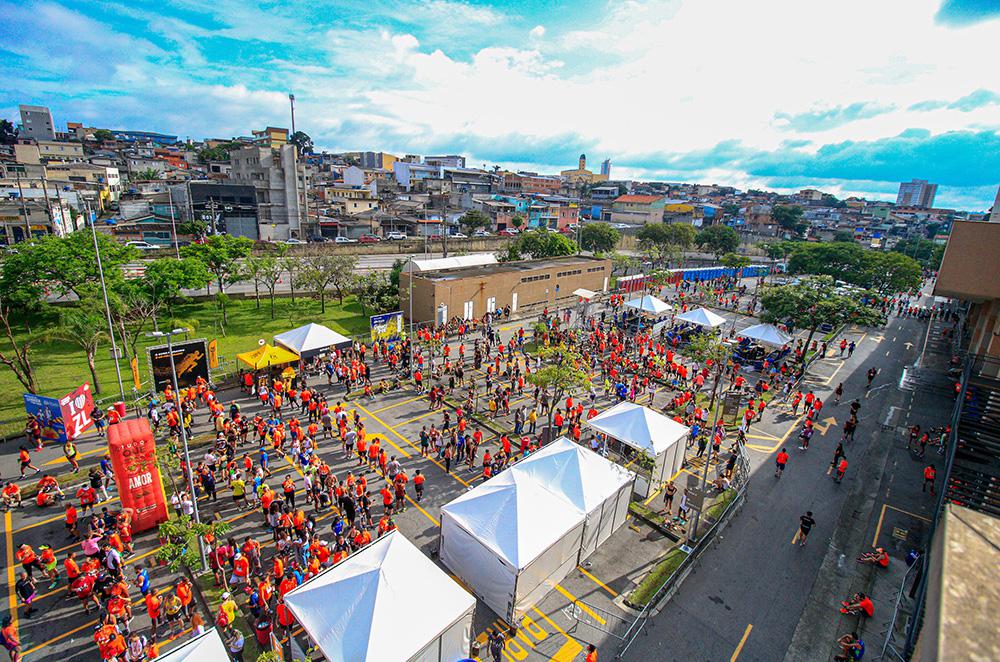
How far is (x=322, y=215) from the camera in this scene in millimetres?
78125

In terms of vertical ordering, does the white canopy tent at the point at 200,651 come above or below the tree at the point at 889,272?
below

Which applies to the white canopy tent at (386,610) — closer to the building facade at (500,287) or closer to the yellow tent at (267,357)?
the yellow tent at (267,357)

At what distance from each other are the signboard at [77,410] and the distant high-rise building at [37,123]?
144 m

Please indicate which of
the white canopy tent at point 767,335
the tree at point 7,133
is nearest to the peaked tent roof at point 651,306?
the white canopy tent at point 767,335

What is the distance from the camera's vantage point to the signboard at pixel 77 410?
16.8 m

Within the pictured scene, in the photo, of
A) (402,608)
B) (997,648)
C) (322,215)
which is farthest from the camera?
(322,215)

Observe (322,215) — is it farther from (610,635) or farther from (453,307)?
(610,635)

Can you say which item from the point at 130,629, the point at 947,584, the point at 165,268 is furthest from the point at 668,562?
the point at 165,268

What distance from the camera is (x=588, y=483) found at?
13.6m

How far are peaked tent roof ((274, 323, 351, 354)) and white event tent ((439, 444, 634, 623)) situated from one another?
14177 millimetres

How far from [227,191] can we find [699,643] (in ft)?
261

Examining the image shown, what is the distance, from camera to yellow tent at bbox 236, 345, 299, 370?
21.5m

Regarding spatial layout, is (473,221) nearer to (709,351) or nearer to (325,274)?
(325,274)

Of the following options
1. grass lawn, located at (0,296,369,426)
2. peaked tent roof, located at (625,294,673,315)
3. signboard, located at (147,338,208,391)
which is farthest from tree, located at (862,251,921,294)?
signboard, located at (147,338,208,391)
